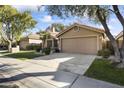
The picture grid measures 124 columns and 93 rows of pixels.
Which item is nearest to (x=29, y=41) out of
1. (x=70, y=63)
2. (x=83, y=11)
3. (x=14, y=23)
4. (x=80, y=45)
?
(x=14, y=23)

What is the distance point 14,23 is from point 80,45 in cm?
1390

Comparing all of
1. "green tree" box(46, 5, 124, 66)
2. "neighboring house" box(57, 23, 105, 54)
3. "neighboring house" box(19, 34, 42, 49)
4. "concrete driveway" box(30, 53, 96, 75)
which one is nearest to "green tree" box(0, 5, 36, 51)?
"neighboring house" box(19, 34, 42, 49)

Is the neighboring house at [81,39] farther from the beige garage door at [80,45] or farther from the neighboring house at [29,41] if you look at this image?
the neighboring house at [29,41]

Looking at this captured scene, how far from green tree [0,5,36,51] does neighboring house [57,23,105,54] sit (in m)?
9.04

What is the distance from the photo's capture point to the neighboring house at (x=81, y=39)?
19703mm

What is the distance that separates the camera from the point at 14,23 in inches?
1190

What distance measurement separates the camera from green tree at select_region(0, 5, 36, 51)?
95.6 feet

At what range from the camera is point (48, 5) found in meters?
11.3

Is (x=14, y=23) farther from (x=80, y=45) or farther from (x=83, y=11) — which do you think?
(x=83, y=11)

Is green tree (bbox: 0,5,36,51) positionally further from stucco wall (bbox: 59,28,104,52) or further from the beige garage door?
the beige garage door

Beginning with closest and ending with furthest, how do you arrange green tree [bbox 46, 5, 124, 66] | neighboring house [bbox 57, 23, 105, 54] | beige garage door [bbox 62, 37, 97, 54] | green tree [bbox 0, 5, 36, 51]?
green tree [bbox 46, 5, 124, 66]
neighboring house [bbox 57, 23, 105, 54]
beige garage door [bbox 62, 37, 97, 54]
green tree [bbox 0, 5, 36, 51]

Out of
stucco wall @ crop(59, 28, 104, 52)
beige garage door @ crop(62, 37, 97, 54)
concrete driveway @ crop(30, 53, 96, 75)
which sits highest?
stucco wall @ crop(59, 28, 104, 52)

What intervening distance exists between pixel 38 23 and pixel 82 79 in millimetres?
26190

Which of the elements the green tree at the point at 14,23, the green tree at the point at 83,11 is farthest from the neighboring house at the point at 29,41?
the green tree at the point at 83,11
